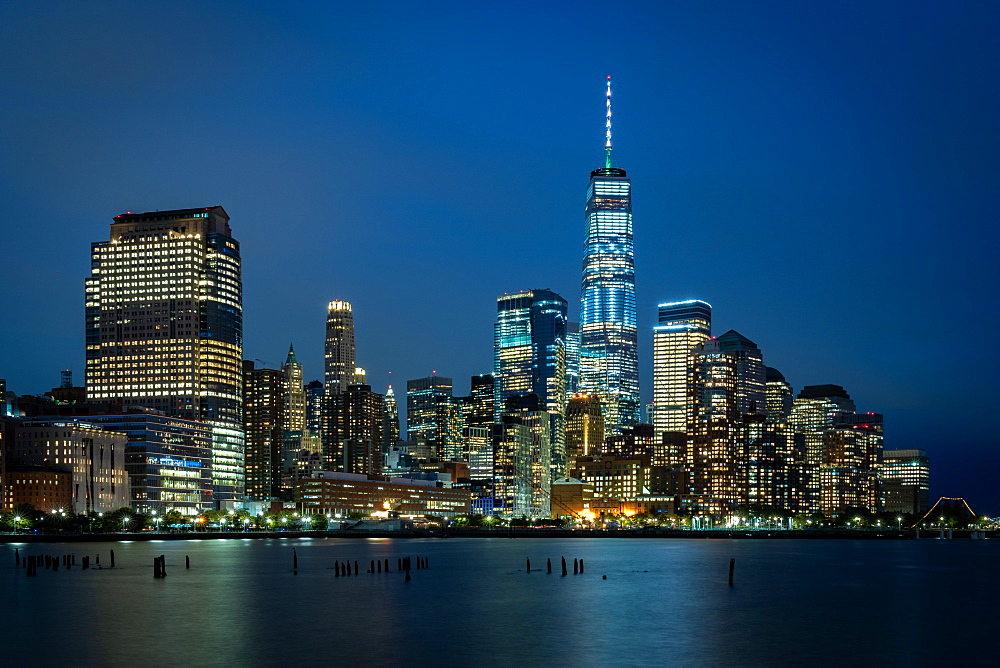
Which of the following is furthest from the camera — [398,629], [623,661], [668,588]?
[668,588]

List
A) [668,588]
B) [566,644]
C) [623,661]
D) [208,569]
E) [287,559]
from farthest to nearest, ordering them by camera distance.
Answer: [287,559] → [208,569] → [668,588] → [566,644] → [623,661]

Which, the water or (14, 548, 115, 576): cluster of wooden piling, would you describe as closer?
the water

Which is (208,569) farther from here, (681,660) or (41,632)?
(681,660)

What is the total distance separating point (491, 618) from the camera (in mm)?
96188

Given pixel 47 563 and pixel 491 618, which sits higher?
pixel 491 618

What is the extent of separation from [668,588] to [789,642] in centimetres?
4287

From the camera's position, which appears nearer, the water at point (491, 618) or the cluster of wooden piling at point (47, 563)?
the water at point (491, 618)

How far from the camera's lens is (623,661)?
2987 inches

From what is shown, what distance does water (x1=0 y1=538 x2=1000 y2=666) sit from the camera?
3027 inches

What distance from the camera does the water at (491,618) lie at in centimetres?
7688

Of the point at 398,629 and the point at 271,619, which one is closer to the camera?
the point at 398,629

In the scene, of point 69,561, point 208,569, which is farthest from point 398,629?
point 69,561

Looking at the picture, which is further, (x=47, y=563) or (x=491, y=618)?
(x=47, y=563)

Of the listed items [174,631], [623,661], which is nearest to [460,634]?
[623,661]
